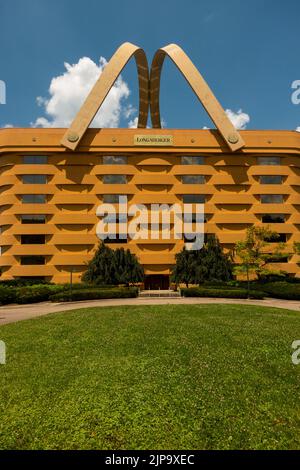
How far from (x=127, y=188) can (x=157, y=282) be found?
51.6 feet

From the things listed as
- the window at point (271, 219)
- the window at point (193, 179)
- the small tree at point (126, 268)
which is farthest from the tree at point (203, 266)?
→ the window at point (271, 219)

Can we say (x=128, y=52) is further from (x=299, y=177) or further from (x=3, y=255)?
(x=3, y=255)

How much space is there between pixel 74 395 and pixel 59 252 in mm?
45423

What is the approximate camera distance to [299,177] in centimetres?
5400

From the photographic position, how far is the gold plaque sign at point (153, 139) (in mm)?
51812

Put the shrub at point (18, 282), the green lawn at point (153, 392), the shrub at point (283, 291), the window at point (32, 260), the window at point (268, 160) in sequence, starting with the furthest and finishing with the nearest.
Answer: the window at point (268, 160)
the window at point (32, 260)
the shrub at point (18, 282)
the shrub at point (283, 291)
the green lawn at point (153, 392)

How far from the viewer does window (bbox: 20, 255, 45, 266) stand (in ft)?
166

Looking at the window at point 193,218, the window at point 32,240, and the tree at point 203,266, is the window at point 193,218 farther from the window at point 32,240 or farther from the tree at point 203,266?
the window at point 32,240

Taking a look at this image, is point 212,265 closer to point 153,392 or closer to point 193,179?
point 193,179

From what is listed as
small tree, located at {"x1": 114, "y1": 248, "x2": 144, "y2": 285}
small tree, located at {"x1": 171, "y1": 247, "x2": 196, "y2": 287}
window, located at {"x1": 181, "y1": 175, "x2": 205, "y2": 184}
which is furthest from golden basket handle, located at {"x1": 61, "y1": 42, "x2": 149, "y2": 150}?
small tree, located at {"x1": 171, "y1": 247, "x2": 196, "y2": 287}

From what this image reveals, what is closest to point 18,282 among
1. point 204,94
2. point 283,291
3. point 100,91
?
point 100,91

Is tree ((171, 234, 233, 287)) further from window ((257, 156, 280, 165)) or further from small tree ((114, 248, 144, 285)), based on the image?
window ((257, 156, 280, 165))

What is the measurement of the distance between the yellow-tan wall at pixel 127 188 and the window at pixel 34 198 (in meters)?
0.64
